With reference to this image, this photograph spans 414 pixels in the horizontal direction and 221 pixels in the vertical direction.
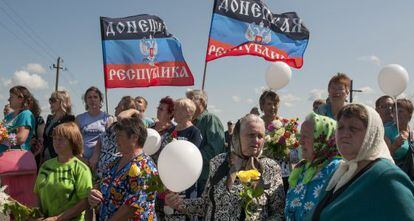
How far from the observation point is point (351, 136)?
236 centimetres

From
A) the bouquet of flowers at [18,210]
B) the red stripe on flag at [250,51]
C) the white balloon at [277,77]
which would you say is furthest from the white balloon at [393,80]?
the bouquet of flowers at [18,210]

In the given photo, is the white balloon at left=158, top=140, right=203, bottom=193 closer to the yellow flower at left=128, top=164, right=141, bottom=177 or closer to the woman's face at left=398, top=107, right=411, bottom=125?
the yellow flower at left=128, top=164, right=141, bottom=177

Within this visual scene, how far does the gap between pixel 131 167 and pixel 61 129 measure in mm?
1008

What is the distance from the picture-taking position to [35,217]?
376 cm

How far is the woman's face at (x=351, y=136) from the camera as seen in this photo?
91.9 inches

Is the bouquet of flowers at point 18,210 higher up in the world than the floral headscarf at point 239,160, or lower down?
lower down

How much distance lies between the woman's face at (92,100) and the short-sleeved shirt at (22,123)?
2.51 feet

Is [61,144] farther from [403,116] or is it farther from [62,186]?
[403,116]

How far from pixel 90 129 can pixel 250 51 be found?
3319 millimetres

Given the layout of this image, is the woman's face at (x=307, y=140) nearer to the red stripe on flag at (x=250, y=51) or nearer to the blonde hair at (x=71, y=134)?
the blonde hair at (x=71, y=134)

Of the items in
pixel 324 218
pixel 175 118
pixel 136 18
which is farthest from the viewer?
pixel 136 18

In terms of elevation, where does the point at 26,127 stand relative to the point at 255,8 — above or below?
below

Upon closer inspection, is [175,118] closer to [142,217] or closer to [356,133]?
[142,217]

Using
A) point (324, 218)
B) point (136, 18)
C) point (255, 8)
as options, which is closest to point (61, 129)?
point (324, 218)
